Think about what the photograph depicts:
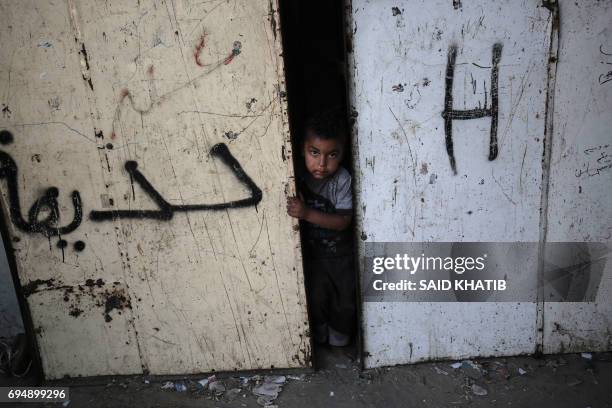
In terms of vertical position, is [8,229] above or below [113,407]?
above

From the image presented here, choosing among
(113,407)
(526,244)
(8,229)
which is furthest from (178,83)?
(526,244)

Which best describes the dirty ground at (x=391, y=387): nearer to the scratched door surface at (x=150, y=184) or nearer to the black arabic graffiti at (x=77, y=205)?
the scratched door surface at (x=150, y=184)

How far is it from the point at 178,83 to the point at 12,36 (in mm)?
715

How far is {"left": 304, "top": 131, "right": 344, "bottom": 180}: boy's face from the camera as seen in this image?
2.15 metres

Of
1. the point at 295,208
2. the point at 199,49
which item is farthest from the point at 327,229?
the point at 199,49

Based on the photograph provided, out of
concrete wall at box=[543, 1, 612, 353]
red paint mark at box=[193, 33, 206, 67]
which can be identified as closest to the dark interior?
red paint mark at box=[193, 33, 206, 67]

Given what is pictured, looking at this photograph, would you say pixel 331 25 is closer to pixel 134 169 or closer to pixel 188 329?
pixel 134 169

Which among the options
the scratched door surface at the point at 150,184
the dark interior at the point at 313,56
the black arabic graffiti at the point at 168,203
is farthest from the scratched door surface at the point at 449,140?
the dark interior at the point at 313,56

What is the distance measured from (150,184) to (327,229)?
883 mm

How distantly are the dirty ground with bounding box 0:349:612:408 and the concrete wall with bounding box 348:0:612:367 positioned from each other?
0.31ft

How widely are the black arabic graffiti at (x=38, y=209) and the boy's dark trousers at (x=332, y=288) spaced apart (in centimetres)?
114

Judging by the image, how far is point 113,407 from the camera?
2346mm

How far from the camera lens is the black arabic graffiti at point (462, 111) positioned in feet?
6.76

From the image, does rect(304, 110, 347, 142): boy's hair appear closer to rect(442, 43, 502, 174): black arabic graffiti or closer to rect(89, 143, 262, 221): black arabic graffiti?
rect(89, 143, 262, 221): black arabic graffiti
